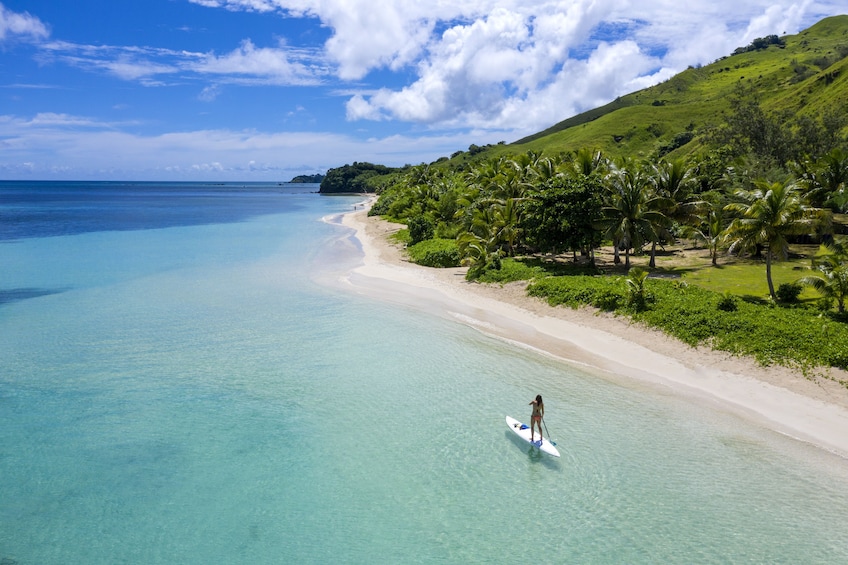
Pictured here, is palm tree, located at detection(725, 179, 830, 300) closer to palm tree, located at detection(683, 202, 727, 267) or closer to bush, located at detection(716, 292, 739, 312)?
bush, located at detection(716, 292, 739, 312)

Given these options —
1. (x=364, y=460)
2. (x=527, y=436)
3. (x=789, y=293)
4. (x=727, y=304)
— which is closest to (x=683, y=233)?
(x=789, y=293)

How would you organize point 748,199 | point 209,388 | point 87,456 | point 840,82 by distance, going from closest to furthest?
point 87,456
point 209,388
point 748,199
point 840,82

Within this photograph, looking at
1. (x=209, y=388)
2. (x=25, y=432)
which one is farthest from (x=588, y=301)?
(x=25, y=432)

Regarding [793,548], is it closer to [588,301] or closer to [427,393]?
[427,393]

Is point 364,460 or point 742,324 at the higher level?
point 742,324

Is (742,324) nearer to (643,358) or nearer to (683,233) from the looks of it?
(643,358)

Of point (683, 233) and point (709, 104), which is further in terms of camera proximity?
point (709, 104)
